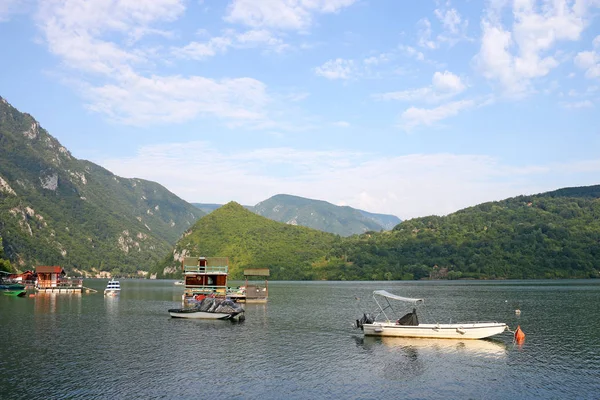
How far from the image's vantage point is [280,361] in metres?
40.2

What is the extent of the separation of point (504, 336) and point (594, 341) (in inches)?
352

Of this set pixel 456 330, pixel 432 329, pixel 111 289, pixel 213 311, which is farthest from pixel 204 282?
pixel 456 330

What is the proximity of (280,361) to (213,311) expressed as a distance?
3261 centimetres

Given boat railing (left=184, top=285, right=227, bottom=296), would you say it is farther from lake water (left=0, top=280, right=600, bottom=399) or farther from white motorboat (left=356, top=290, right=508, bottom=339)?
white motorboat (left=356, top=290, right=508, bottom=339)

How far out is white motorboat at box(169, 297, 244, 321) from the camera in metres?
69.6

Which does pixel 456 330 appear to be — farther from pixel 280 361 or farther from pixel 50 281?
pixel 50 281

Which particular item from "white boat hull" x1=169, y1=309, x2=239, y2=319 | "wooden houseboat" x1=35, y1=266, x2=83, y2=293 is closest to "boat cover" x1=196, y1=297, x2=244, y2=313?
"white boat hull" x1=169, y1=309, x2=239, y2=319

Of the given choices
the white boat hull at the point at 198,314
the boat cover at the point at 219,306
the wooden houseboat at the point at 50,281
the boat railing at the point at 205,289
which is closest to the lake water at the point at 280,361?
the white boat hull at the point at 198,314

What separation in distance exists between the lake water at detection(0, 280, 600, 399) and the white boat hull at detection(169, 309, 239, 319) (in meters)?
2.90

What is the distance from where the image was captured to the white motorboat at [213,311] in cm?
6962

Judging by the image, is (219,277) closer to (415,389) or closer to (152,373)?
(152,373)

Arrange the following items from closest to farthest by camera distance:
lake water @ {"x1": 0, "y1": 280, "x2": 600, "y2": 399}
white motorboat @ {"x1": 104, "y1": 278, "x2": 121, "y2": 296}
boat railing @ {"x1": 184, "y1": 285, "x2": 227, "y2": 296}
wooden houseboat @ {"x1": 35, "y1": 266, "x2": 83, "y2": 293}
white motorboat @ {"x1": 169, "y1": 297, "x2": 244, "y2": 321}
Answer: lake water @ {"x1": 0, "y1": 280, "x2": 600, "y2": 399}, white motorboat @ {"x1": 169, "y1": 297, "x2": 244, "y2": 321}, boat railing @ {"x1": 184, "y1": 285, "x2": 227, "y2": 296}, white motorboat @ {"x1": 104, "y1": 278, "x2": 121, "y2": 296}, wooden houseboat @ {"x1": 35, "y1": 266, "x2": 83, "y2": 293}

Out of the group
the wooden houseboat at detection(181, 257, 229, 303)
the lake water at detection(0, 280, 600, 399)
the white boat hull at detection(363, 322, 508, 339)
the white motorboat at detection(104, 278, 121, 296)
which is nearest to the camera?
the lake water at detection(0, 280, 600, 399)

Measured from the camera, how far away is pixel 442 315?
245ft
